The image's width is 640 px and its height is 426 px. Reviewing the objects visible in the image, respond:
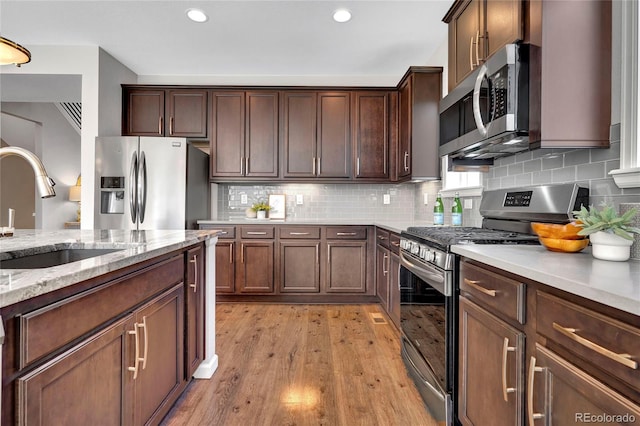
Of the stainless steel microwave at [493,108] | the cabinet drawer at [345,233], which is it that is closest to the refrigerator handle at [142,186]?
the cabinet drawer at [345,233]

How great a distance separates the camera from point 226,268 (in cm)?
387

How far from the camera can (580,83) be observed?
149 cm

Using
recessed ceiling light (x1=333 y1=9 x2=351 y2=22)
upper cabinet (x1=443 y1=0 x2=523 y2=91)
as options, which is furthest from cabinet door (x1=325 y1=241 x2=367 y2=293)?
recessed ceiling light (x1=333 y1=9 x2=351 y2=22)

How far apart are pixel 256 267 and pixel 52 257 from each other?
93.2 inches

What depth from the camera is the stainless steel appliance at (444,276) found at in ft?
5.27

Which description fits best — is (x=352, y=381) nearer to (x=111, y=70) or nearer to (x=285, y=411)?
(x=285, y=411)

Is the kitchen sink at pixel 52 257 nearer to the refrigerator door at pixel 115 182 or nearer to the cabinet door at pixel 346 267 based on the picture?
the refrigerator door at pixel 115 182

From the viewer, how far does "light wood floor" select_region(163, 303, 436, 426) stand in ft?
5.85

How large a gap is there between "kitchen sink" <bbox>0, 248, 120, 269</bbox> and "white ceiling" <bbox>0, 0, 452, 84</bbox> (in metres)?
2.23

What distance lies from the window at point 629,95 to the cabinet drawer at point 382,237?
6.70 ft

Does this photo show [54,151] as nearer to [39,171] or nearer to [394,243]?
[39,171]

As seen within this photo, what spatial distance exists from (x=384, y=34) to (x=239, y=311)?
10.2 feet

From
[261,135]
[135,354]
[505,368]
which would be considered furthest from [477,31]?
[261,135]

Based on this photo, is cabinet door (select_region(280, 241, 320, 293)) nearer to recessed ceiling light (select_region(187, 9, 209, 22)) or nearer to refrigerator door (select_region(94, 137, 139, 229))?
refrigerator door (select_region(94, 137, 139, 229))
